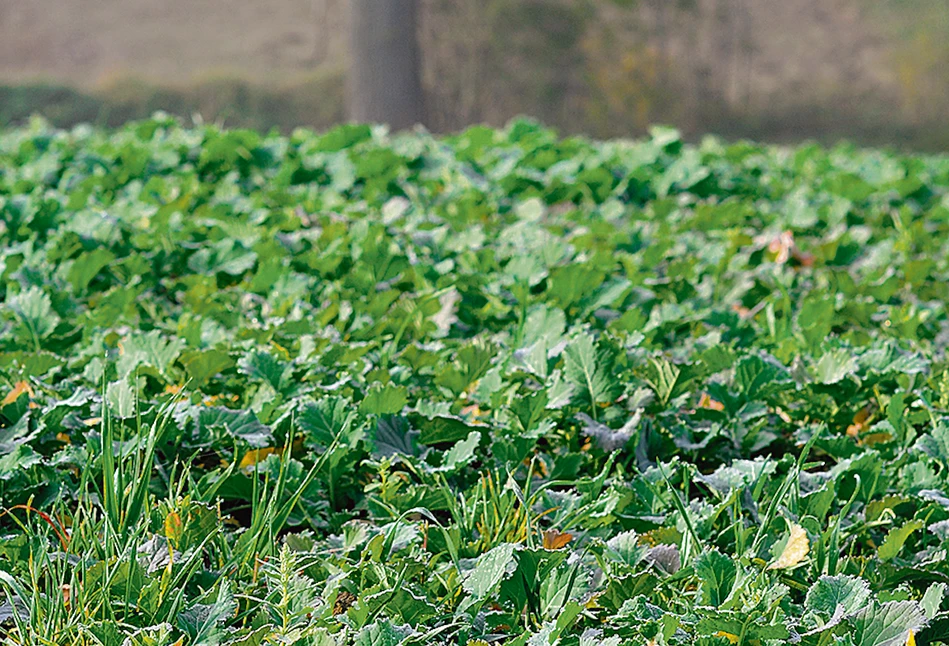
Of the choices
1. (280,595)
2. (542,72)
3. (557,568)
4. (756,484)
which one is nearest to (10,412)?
(280,595)

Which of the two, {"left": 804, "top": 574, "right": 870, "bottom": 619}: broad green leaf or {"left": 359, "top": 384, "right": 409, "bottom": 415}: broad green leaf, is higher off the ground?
{"left": 359, "top": 384, "right": 409, "bottom": 415}: broad green leaf

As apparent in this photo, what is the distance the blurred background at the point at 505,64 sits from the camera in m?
11.8

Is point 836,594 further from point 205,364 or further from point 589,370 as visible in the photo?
point 205,364

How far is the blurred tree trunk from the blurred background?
0.05ft

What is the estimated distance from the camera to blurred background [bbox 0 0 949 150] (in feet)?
38.9

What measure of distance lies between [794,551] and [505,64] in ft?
36.9

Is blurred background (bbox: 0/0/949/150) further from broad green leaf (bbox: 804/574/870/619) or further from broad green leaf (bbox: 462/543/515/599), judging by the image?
broad green leaf (bbox: 804/574/870/619)

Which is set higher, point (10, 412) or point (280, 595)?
point (10, 412)

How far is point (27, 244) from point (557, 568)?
1858mm

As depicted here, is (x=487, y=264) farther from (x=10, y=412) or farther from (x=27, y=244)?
(x=10, y=412)

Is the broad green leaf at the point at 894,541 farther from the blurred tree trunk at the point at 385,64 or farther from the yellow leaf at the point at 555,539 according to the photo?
the blurred tree trunk at the point at 385,64

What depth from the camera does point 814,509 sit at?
153 centimetres

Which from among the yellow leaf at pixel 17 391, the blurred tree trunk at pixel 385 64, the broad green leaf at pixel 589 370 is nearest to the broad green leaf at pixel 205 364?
the yellow leaf at pixel 17 391

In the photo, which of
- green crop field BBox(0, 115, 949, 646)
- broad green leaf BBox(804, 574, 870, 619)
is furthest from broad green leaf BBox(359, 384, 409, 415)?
broad green leaf BBox(804, 574, 870, 619)
